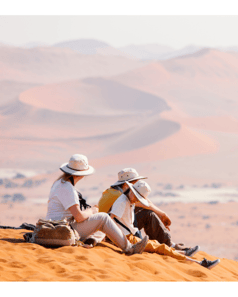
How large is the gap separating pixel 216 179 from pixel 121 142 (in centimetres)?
Answer: 1944

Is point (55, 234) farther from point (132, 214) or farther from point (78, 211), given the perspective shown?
point (132, 214)

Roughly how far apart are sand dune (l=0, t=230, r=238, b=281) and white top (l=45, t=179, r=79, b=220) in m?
0.39

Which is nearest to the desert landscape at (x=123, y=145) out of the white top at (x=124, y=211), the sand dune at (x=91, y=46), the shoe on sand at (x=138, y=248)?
the shoe on sand at (x=138, y=248)

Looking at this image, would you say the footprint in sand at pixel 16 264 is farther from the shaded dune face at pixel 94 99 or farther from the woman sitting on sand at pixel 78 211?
the shaded dune face at pixel 94 99

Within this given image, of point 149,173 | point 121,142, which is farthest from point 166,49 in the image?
point 149,173

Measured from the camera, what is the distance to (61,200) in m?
5.79

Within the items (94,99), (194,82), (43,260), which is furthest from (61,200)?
(194,82)

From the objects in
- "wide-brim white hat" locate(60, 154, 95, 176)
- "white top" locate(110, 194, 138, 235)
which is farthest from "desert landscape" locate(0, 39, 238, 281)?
"wide-brim white hat" locate(60, 154, 95, 176)

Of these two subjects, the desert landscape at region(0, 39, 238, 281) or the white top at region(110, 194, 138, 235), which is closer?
the desert landscape at region(0, 39, 238, 281)

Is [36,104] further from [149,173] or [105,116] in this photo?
[149,173]

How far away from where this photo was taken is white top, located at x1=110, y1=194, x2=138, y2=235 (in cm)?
618

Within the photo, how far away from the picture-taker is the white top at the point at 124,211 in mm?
6184

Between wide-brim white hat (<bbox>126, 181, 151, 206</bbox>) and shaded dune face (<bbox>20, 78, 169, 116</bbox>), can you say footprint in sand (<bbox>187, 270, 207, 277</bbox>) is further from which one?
shaded dune face (<bbox>20, 78, 169, 116</bbox>)

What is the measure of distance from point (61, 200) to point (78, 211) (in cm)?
23
